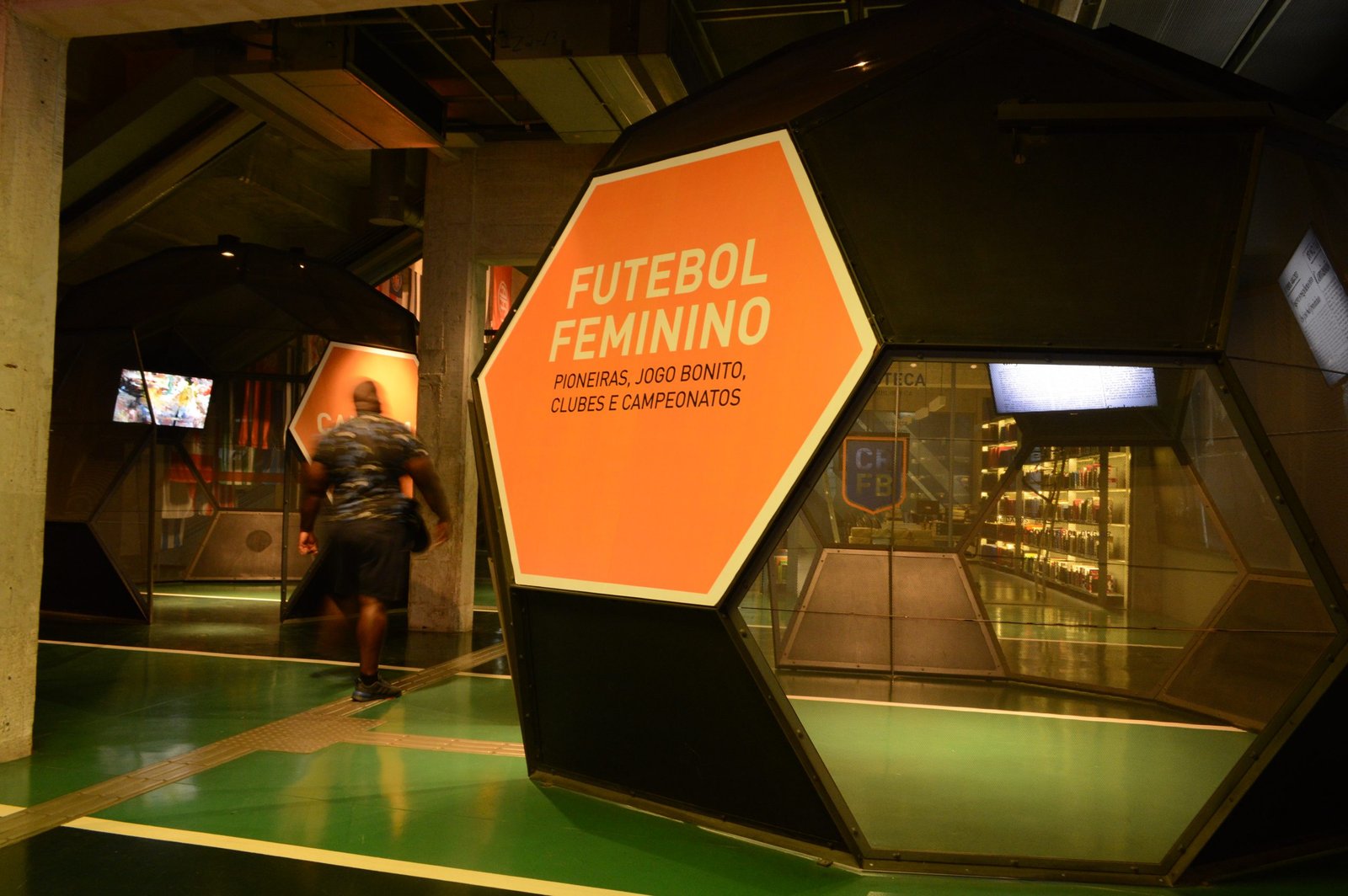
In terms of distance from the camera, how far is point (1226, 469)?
20.9ft

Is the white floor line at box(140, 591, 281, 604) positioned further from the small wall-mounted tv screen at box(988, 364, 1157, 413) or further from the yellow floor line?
the small wall-mounted tv screen at box(988, 364, 1157, 413)

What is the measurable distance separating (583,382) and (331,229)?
1134 cm

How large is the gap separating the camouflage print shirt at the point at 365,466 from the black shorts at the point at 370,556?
55 millimetres

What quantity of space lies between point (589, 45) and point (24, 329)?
3323 millimetres

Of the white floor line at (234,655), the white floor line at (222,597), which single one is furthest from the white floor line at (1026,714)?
the white floor line at (222,597)

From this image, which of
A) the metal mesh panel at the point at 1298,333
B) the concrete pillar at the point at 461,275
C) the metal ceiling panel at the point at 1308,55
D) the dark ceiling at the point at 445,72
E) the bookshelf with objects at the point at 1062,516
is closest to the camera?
the metal mesh panel at the point at 1298,333

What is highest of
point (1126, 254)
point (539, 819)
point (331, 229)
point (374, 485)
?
point (331, 229)

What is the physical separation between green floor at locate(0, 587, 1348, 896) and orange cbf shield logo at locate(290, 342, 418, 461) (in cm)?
339

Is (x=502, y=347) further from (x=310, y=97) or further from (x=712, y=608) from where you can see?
(x=310, y=97)

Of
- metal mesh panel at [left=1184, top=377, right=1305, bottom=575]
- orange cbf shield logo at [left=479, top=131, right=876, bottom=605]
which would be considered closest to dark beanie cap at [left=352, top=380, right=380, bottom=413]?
orange cbf shield logo at [left=479, top=131, right=876, bottom=605]

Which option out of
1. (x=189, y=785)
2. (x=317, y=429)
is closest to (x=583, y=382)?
(x=189, y=785)

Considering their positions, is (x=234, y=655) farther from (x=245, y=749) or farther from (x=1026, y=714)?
(x=1026, y=714)

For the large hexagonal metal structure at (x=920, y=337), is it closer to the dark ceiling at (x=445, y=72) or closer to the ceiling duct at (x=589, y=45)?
the dark ceiling at (x=445, y=72)

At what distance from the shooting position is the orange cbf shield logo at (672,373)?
301cm
